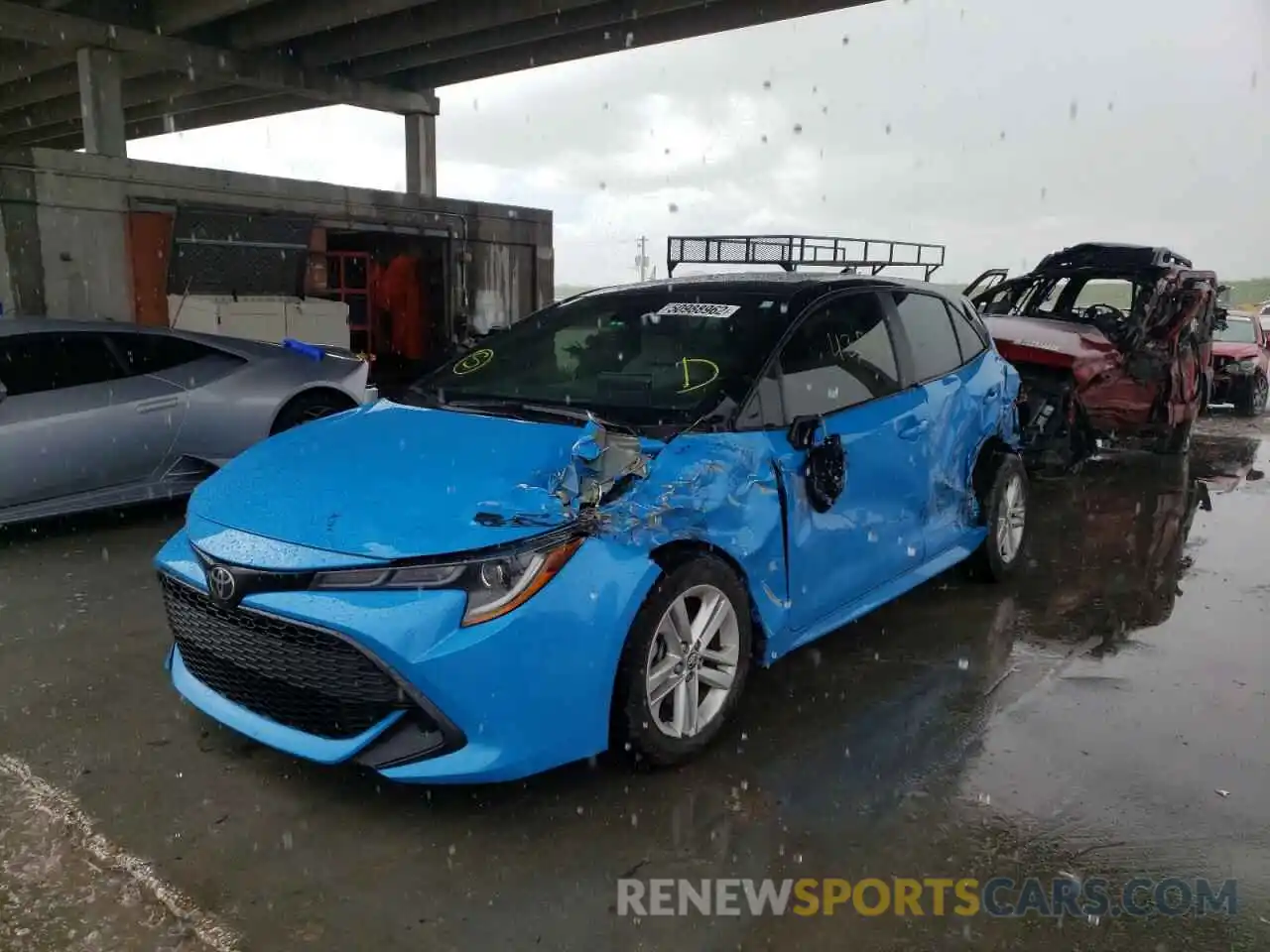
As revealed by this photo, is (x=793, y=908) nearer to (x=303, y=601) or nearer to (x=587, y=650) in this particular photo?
(x=587, y=650)

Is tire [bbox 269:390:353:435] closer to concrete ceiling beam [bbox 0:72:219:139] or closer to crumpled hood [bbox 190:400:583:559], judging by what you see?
crumpled hood [bbox 190:400:583:559]

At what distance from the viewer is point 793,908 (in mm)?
2350

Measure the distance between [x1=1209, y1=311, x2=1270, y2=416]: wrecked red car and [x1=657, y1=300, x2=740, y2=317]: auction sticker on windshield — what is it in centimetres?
1128

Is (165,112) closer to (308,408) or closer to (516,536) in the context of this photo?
(308,408)

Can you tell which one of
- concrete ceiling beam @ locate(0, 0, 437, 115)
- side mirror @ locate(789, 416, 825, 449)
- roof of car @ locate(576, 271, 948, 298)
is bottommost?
side mirror @ locate(789, 416, 825, 449)

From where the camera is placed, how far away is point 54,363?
18.2 feet

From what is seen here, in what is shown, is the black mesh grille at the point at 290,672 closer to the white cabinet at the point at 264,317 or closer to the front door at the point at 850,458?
the front door at the point at 850,458

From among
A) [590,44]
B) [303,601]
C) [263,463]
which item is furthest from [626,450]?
[590,44]

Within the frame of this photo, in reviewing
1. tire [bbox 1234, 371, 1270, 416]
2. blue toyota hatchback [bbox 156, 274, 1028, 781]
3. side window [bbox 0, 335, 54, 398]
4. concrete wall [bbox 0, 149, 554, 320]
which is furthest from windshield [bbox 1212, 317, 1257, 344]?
side window [bbox 0, 335, 54, 398]

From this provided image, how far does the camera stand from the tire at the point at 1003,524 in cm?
464

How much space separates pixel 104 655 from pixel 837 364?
3.19m

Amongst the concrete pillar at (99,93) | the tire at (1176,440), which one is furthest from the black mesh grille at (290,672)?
the concrete pillar at (99,93)

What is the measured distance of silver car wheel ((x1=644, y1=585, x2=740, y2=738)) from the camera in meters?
2.80

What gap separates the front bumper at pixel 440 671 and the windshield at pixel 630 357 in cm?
83
